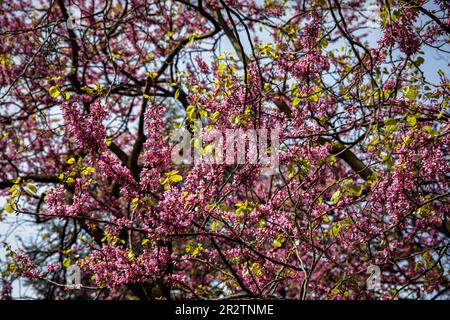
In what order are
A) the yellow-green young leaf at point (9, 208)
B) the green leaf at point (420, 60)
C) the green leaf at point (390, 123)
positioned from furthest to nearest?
1. the green leaf at point (420, 60)
2. the yellow-green young leaf at point (9, 208)
3. the green leaf at point (390, 123)

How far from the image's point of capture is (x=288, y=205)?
23.9 feet

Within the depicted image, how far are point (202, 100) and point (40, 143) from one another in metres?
6.32

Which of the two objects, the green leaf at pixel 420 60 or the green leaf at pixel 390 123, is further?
the green leaf at pixel 420 60

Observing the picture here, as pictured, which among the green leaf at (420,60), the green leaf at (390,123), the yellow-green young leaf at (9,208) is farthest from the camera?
the green leaf at (420,60)

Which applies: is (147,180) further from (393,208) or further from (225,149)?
(393,208)

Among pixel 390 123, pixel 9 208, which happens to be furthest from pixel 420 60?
pixel 9 208

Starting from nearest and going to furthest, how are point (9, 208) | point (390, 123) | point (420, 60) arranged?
point (390, 123) < point (9, 208) < point (420, 60)

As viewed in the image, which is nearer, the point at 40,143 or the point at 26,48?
the point at 26,48

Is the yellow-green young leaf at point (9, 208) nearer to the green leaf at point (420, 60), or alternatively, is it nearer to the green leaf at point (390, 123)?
the green leaf at point (390, 123)

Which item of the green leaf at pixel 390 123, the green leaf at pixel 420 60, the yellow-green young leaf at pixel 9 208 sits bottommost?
the yellow-green young leaf at pixel 9 208

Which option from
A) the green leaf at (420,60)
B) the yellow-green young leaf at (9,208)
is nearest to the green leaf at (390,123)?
the green leaf at (420,60)

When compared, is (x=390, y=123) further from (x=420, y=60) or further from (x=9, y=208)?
(x=9, y=208)

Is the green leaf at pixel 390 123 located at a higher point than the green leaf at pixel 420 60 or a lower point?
lower
